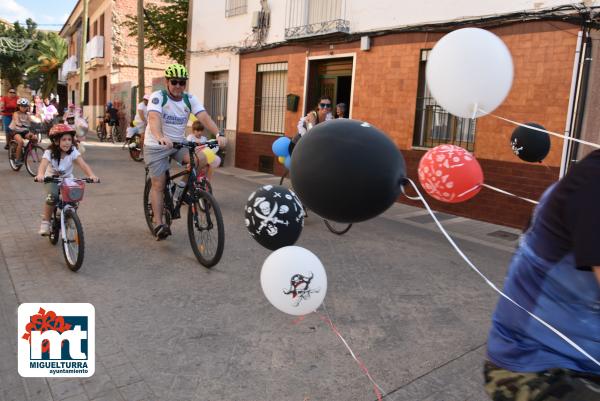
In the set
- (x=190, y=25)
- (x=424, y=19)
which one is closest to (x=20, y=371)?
(x=424, y=19)

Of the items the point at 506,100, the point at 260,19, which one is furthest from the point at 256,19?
the point at 506,100

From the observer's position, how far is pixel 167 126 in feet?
17.8

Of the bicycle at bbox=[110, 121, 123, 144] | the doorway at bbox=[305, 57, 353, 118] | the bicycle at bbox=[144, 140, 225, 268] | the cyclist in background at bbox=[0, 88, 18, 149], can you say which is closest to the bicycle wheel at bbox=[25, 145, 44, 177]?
the cyclist in background at bbox=[0, 88, 18, 149]

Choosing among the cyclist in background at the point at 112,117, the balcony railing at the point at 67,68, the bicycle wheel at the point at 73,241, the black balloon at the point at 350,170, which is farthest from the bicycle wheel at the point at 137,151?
the balcony railing at the point at 67,68

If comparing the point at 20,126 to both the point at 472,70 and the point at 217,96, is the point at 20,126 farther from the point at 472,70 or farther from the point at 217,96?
the point at 472,70

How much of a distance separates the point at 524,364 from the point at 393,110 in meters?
8.59

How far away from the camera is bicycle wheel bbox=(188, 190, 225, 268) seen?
4.86 metres

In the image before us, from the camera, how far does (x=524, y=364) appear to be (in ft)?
5.17

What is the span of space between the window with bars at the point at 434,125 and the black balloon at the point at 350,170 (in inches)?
283

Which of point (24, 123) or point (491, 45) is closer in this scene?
point (491, 45)

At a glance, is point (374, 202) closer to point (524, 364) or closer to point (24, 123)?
point (524, 364)

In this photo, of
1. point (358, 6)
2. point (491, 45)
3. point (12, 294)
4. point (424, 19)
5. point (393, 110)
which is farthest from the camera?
point (358, 6)

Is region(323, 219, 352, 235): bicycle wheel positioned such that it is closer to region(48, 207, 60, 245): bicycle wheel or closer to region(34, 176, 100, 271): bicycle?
region(34, 176, 100, 271): bicycle

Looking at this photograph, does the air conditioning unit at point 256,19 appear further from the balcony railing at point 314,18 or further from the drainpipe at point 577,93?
the drainpipe at point 577,93
